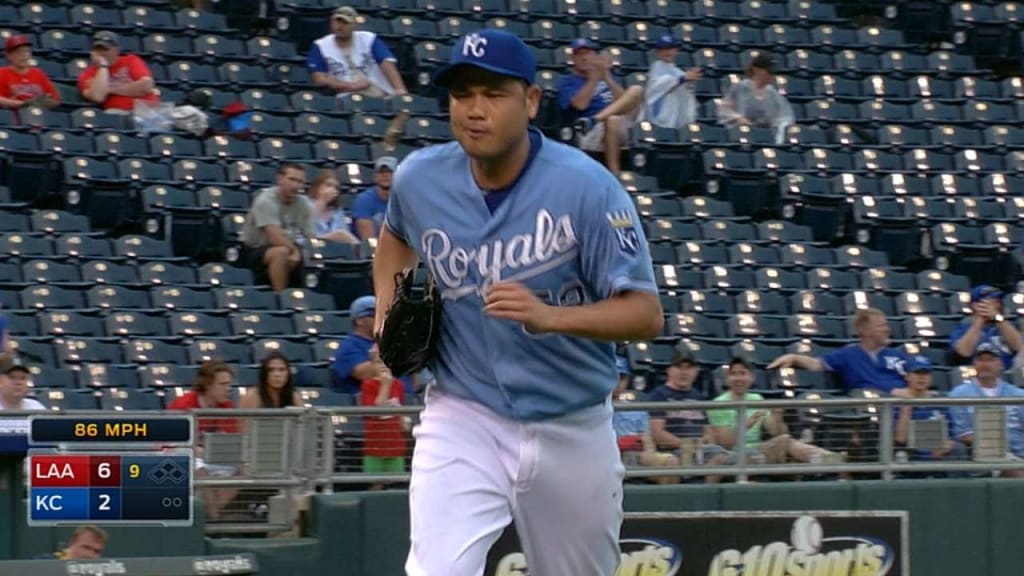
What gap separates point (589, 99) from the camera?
45.7 feet

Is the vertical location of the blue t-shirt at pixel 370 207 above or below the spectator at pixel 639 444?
above

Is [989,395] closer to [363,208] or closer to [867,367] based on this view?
[867,367]

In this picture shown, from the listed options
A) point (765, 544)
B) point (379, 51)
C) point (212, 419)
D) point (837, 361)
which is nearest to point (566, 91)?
Result: point (379, 51)

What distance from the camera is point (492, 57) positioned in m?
4.43

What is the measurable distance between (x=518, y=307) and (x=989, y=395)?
21.6 ft

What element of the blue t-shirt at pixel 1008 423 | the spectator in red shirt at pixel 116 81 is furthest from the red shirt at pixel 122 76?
the blue t-shirt at pixel 1008 423

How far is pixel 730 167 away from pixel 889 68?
245 cm

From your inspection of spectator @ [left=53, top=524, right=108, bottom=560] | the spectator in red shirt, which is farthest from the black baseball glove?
the spectator in red shirt

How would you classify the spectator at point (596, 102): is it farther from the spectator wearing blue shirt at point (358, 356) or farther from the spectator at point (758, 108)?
the spectator wearing blue shirt at point (358, 356)

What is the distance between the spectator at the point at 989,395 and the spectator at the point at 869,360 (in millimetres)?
349

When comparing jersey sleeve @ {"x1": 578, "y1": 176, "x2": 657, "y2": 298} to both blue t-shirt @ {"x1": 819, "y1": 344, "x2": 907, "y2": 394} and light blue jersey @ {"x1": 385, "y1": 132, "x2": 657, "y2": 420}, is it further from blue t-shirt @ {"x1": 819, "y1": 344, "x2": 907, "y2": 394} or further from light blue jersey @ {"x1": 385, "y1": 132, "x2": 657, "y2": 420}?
blue t-shirt @ {"x1": 819, "y1": 344, "x2": 907, "y2": 394}

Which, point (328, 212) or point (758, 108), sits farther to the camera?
point (758, 108)
